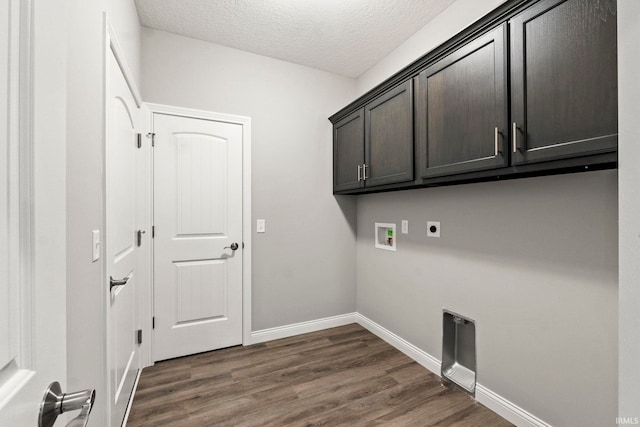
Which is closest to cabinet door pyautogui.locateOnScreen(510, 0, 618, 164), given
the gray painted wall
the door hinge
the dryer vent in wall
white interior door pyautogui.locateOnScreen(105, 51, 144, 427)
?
the gray painted wall

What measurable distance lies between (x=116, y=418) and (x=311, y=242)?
195cm

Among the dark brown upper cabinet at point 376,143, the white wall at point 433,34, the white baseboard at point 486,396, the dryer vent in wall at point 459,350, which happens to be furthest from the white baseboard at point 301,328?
the white wall at point 433,34

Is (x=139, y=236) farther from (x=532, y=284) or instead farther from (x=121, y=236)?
(x=532, y=284)

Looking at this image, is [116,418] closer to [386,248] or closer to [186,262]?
[186,262]

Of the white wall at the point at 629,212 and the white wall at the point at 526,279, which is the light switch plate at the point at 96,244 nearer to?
the white wall at the point at 629,212

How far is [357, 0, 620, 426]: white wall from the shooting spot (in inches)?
53.6

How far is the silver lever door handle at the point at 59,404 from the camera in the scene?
→ 0.43 m

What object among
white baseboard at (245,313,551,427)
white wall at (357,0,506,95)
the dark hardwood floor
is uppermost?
white wall at (357,0,506,95)

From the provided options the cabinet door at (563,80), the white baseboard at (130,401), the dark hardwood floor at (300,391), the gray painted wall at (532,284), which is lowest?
the dark hardwood floor at (300,391)

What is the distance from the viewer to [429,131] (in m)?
1.88

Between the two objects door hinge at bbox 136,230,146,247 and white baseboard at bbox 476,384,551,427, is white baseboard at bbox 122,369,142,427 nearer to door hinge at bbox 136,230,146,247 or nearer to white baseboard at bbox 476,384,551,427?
door hinge at bbox 136,230,146,247

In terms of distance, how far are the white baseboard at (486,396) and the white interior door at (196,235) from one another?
1464 mm

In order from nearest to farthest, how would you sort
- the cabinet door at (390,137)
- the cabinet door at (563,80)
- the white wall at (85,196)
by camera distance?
the white wall at (85,196) → the cabinet door at (563,80) → the cabinet door at (390,137)

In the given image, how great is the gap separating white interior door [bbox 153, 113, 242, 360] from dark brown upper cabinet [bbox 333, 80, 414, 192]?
102 cm
